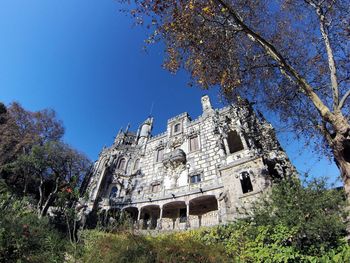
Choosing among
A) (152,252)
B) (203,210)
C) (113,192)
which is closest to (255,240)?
(152,252)

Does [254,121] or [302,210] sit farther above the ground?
[254,121]

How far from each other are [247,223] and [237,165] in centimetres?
890

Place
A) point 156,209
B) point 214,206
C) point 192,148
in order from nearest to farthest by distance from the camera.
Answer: point 214,206 < point 156,209 < point 192,148

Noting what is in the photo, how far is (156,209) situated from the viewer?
2173 cm

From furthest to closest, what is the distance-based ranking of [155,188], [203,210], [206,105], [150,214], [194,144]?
[206,105] → [194,144] → [155,188] → [150,214] → [203,210]

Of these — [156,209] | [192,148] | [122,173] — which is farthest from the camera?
[122,173]

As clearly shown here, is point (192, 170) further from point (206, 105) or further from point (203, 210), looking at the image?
point (206, 105)

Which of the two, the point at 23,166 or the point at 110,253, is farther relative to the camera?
the point at 23,166

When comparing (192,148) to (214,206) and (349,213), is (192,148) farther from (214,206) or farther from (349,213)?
(349,213)

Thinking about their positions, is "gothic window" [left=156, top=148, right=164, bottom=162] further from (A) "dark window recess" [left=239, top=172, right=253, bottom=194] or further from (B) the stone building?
(A) "dark window recess" [left=239, top=172, right=253, bottom=194]

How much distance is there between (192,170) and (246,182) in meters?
6.63

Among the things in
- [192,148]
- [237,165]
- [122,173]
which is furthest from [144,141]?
[237,165]

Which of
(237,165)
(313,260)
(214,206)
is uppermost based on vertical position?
(237,165)

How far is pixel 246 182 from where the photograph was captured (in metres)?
16.3
